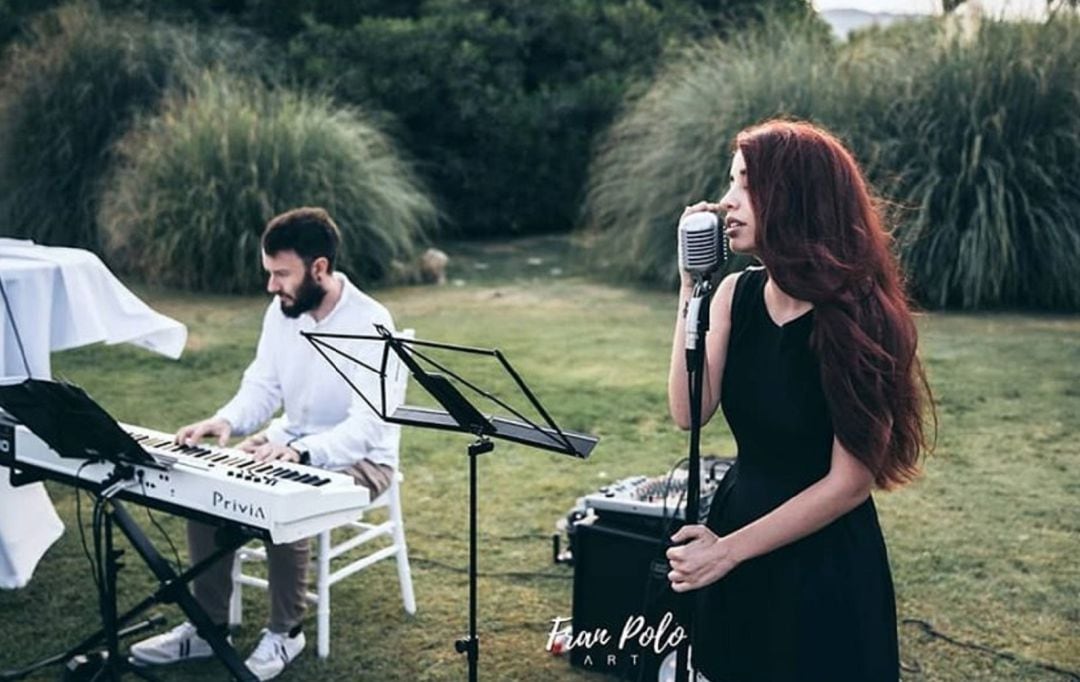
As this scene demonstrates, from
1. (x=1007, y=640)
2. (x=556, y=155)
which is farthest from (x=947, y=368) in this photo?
(x=556, y=155)

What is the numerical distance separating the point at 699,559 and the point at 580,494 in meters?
3.32

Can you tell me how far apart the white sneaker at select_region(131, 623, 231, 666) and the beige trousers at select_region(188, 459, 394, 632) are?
102mm

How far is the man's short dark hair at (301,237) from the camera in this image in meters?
4.26

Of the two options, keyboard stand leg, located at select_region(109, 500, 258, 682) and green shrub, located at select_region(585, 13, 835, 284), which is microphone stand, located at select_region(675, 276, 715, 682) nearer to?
keyboard stand leg, located at select_region(109, 500, 258, 682)

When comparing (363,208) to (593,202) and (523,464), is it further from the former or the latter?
(523,464)

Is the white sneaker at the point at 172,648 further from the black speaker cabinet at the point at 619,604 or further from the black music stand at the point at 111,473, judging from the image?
the black speaker cabinet at the point at 619,604

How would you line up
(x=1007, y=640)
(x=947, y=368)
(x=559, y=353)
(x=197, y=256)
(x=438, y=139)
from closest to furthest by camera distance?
(x=1007, y=640)
(x=947, y=368)
(x=559, y=353)
(x=197, y=256)
(x=438, y=139)

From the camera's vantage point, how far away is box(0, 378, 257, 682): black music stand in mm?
3430

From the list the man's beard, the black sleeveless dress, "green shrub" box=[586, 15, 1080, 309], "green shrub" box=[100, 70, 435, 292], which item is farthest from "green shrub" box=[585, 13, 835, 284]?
the black sleeveless dress

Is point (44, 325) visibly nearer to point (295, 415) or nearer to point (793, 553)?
point (295, 415)

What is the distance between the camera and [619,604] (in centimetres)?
391

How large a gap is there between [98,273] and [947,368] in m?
5.35

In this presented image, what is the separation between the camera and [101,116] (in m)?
12.8

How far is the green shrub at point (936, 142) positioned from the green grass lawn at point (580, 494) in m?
0.56
